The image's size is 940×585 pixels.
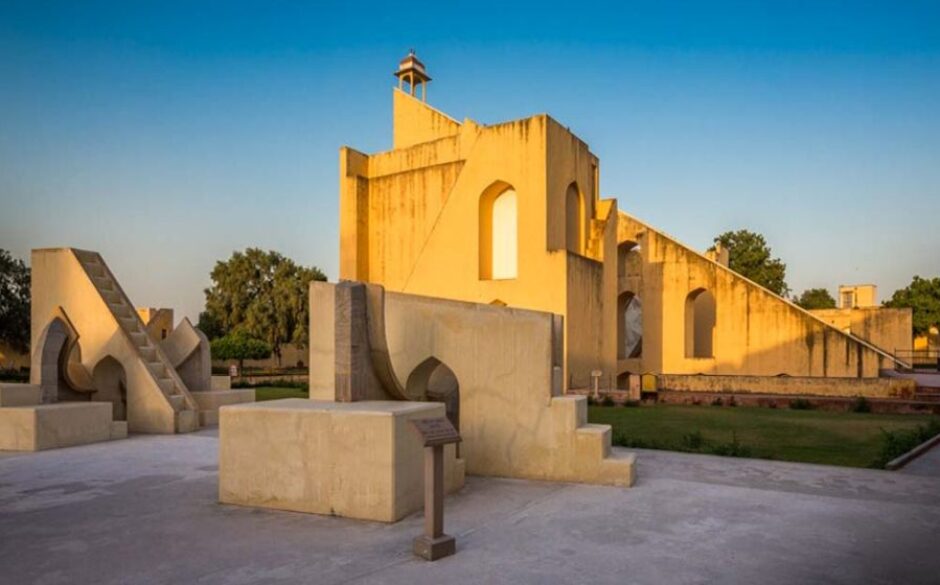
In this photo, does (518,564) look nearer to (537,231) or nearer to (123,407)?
(123,407)

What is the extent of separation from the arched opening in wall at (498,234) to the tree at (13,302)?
2923cm

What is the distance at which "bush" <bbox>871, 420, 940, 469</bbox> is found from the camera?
352 inches

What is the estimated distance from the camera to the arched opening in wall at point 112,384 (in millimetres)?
12930

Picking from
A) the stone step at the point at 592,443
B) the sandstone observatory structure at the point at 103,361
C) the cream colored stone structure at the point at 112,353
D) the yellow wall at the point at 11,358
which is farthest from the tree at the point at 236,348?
the stone step at the point at 592,443

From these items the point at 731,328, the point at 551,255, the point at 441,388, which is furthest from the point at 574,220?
the point at 441,388

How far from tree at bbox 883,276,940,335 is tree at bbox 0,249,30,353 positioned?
184ft

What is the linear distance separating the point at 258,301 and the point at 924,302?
155 feet

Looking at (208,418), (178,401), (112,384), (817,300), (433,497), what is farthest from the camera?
(817,300)

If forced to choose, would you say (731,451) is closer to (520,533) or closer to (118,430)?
(520,533)

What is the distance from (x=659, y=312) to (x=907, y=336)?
14494mm

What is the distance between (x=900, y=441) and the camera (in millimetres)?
9836

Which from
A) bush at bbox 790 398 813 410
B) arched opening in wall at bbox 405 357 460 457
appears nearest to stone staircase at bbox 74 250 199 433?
arched opening in wall at bbox 405 357 460 457

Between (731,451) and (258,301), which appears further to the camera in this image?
(258,301)

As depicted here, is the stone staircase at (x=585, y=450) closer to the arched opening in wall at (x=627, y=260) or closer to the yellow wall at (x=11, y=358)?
the arched opening in wall at (x=627, y=260)
